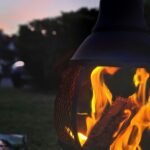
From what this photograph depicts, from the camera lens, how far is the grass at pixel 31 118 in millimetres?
6348

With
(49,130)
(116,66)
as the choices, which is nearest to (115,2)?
(116,66)

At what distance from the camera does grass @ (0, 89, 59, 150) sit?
20.8ft

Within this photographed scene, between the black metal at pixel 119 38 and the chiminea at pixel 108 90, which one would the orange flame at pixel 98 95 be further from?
the black metal at pixel 119 38

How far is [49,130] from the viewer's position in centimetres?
703

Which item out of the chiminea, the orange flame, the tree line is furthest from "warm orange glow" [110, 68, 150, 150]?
the tree line

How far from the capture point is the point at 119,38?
13.4ft

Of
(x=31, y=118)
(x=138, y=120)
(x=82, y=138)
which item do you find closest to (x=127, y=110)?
(x=138, y=120)

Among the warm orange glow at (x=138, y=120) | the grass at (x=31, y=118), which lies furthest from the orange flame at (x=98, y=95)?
the grass at (x=31, y=118)

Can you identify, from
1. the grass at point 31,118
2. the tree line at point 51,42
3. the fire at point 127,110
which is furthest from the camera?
the tree line at point 51,42

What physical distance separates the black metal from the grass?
2.09 metres

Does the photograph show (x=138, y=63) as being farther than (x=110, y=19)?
No

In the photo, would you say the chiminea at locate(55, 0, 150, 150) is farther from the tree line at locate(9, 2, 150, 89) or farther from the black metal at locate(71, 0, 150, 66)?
the tree line at locate(9, 2, 150, 89)

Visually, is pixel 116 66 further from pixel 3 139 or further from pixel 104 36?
pixel 3 139

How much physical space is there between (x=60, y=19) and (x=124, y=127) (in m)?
7.02
